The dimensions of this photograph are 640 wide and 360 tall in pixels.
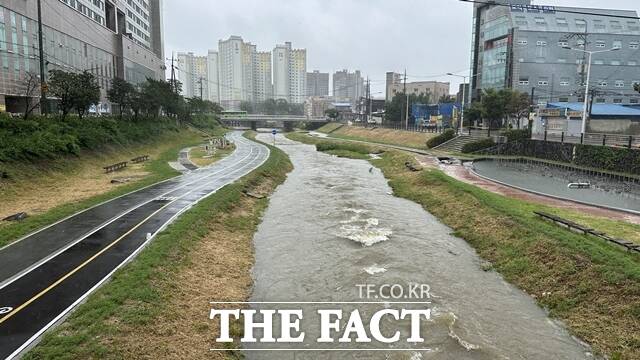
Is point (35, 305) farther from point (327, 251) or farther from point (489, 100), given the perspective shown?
point (489, 100)

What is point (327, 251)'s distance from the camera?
20.0 metres

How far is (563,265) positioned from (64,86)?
43.3 metres

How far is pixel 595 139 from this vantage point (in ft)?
165

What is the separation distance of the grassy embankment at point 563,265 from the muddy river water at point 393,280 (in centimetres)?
65

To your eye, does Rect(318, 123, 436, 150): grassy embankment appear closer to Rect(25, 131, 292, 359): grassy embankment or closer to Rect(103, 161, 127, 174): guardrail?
Rect(103, 161, 127, 174): guardrail

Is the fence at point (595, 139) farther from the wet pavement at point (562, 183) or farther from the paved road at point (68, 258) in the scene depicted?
the paved road at point (68, 258)

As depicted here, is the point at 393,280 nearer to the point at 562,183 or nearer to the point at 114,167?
the point at 562,183

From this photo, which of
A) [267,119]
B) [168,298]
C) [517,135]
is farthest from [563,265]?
[267,119]

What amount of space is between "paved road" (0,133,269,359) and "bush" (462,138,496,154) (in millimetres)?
43797

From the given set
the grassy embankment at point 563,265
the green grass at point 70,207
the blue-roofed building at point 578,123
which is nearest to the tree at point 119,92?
the green grass at point 70,207

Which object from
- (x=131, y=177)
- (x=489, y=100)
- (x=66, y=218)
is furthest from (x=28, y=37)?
(x=489, y=100)

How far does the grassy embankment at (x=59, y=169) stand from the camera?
23766mm

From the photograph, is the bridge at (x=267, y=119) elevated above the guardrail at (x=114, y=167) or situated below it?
above

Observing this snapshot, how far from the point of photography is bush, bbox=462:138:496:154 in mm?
61875
